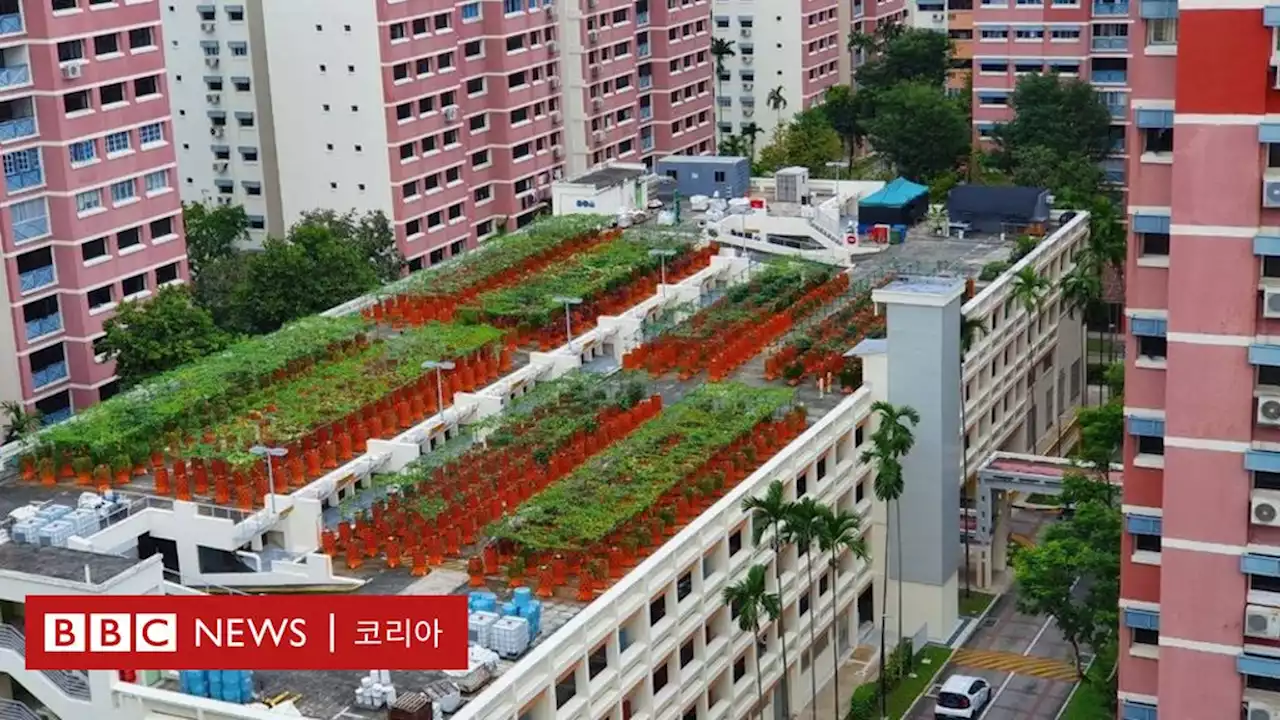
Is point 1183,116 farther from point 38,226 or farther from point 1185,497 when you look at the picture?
point 38,226

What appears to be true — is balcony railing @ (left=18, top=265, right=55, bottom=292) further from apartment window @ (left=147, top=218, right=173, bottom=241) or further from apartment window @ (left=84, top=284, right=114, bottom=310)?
apartment window @ (left=147, top=218, right=173, bottom=241)

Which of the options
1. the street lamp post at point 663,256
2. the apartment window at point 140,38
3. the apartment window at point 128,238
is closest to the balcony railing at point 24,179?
the apartment window at point 128,238

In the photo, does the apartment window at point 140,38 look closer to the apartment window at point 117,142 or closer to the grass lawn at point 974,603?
the apartment window at point 117,142

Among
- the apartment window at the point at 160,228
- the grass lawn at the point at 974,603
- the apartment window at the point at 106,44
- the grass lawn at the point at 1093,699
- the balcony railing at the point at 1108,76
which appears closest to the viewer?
the grass lawn at the point at 1093,699

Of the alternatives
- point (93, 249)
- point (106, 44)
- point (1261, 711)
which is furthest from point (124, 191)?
point (1261, 711)

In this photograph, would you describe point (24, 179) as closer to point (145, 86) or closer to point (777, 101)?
point (145, 86)

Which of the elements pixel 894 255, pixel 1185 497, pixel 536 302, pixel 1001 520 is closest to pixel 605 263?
pixel 536 302
